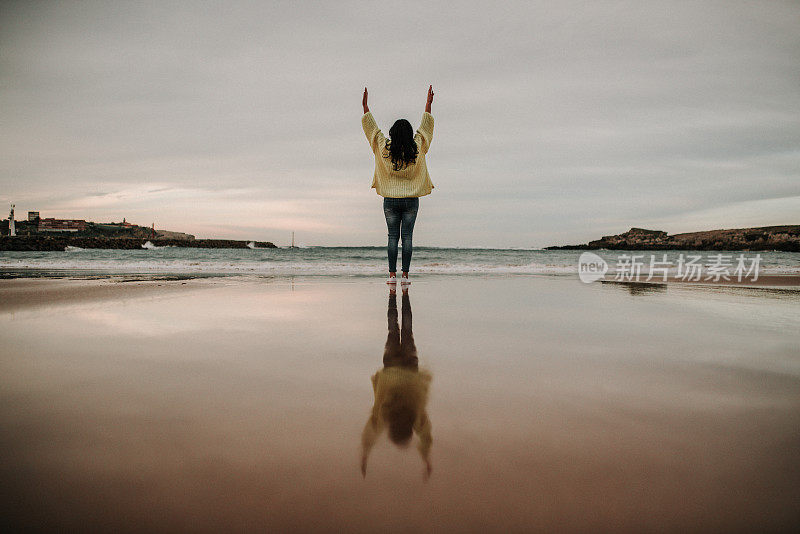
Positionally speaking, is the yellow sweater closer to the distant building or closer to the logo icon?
the logo icon

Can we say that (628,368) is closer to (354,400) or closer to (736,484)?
(736,484)

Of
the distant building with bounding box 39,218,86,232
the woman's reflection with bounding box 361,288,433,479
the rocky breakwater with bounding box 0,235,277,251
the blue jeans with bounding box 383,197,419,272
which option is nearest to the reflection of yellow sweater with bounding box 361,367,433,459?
the woman's reflection with bounding box 361,288,433,479

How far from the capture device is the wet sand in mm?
784

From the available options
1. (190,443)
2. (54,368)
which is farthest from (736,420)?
(54,368)

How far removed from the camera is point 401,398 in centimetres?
139

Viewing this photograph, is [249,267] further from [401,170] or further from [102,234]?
[102,234]

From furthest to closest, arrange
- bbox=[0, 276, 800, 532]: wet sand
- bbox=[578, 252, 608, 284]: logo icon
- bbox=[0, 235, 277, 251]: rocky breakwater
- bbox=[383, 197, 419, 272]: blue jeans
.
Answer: bbox=[0, 235, 277, 251]: rocky breakwater < bbox=[578, 252, 608, 284]: logo icon < bbox=[383, 197, 419, 272]: blue jeans < bbox=[0, 276, 800, 532]: wet sand

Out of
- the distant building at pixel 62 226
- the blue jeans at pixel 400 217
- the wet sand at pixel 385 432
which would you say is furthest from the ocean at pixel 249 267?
the distant building at pixel 62 226

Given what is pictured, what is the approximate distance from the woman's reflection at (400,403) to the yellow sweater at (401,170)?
9.93ft

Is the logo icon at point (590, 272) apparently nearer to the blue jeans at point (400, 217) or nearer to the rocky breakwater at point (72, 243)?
the blue jeans at point (400, 217)

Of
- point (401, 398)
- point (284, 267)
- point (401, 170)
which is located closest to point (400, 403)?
point (401, 398)

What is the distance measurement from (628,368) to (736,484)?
95 centimetres

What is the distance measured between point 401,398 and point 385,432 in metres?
0.27

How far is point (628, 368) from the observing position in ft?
5.82
